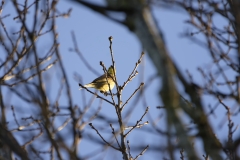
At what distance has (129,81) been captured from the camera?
451 centimetres

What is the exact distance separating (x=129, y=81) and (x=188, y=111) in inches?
111

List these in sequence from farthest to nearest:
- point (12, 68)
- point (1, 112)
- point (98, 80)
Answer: point (98, 80), point (12, 68), point (1, 112)

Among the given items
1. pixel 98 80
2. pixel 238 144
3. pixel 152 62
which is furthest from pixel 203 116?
pixel 98 80

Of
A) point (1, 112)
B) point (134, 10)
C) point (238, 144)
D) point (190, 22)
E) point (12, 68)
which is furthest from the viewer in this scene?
point (12, 68)

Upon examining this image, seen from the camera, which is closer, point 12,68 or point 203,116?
point 203,116

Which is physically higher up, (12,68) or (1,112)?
(12,68)

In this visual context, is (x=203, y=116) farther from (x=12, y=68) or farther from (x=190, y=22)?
(x=12, y=68)

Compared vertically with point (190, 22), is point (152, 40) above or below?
below

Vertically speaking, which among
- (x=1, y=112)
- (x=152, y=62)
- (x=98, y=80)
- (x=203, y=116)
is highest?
(x=98, y=80)

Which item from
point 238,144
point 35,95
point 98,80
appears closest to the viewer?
point 238,144

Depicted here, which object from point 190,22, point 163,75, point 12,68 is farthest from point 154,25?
point 12,68

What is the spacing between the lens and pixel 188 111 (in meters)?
1.70

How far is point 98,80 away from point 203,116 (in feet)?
25.2

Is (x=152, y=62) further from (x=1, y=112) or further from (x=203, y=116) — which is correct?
(x=1, y=112)
